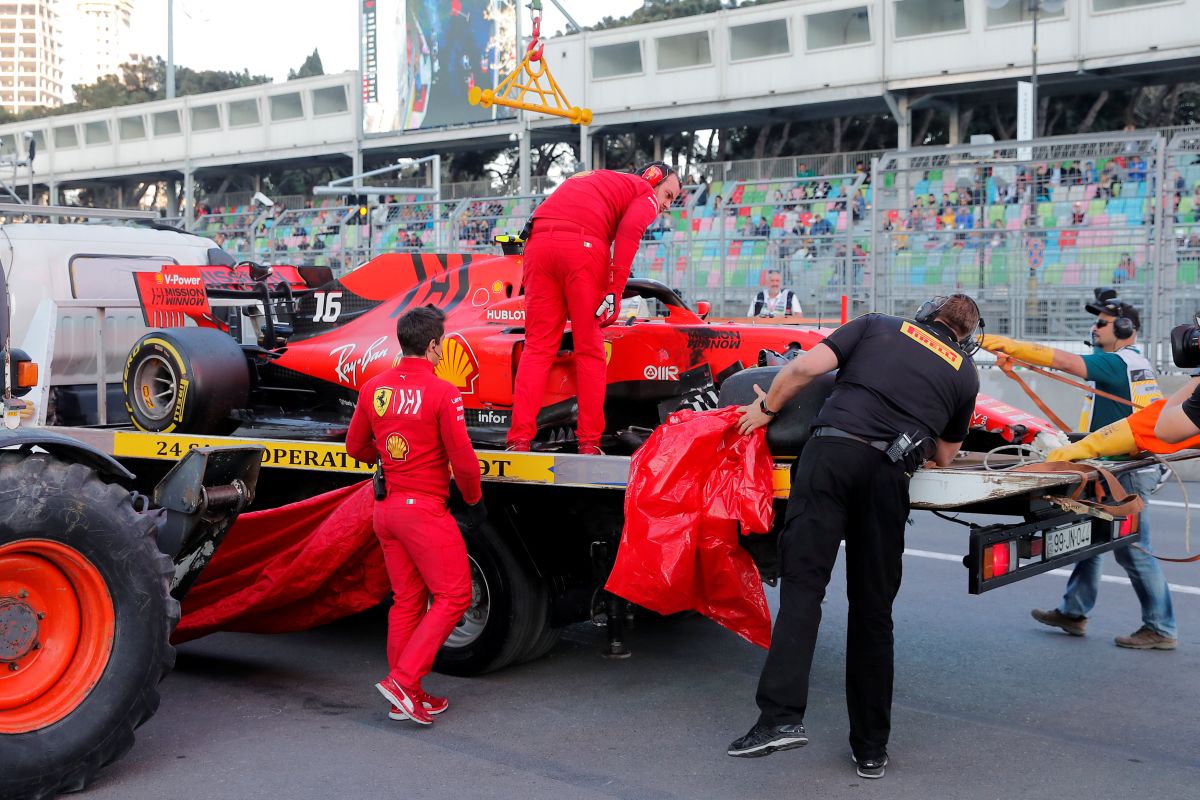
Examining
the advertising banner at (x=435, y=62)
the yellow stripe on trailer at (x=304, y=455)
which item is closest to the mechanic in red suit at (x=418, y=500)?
the yellow stripe on trailer at (x=304, y=455)

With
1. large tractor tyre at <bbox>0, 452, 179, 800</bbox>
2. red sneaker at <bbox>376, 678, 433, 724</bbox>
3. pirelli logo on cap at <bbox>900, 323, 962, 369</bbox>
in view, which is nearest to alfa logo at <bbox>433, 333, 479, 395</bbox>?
red sneaker at <bbox>376, 678, 433, 724</bbox>

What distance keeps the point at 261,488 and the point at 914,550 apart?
15.0ft

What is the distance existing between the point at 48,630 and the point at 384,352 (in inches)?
111

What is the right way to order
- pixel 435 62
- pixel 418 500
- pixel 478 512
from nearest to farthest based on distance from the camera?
pixel 418 500, pixel 478 512, pixel 435 62

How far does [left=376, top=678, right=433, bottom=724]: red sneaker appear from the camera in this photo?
5.11m

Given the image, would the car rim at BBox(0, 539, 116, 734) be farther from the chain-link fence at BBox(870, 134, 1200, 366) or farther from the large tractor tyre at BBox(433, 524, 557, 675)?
the chain-link fence at BBox(870, 134, 1200, 366)

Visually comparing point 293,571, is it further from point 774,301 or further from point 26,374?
point 774,301

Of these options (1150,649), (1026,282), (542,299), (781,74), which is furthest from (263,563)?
(781,74)

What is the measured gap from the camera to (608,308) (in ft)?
20.9

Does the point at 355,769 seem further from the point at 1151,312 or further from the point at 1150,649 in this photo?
the point at 1151,312

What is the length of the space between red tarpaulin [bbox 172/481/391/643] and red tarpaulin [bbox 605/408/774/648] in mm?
1292

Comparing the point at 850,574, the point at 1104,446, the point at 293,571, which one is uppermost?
the point at 1104,446

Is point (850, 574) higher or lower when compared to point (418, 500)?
lower

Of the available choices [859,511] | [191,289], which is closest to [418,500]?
[859,511]
